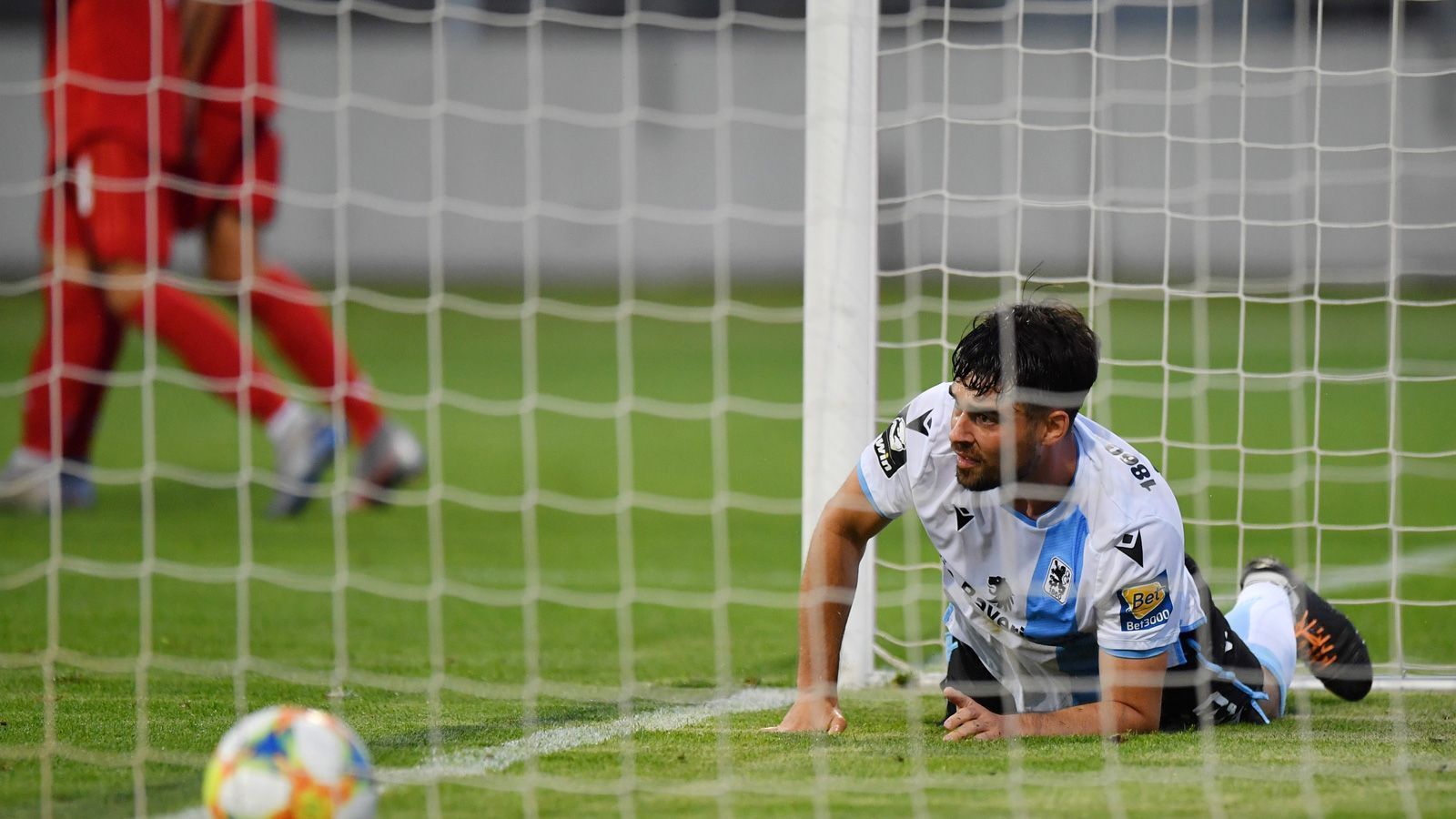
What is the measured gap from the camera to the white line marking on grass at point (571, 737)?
2898 mm

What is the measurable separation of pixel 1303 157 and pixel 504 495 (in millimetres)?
9717

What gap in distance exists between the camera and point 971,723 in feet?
10.4

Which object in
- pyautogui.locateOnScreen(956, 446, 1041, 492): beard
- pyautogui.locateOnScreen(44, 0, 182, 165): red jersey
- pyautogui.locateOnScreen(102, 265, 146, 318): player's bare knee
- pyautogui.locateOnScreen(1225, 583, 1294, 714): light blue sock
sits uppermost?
pyautogui.locateOnScreen(44, 0, 182, 165): red jersey

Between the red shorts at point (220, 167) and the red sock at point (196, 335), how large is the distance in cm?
51

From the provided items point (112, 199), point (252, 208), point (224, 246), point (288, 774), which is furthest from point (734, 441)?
point (288, 774)

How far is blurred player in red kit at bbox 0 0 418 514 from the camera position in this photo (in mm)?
6168

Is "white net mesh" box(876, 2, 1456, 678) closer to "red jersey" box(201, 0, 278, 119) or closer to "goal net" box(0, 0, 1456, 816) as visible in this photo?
"goal net" box(0, 0, 1456, 816)

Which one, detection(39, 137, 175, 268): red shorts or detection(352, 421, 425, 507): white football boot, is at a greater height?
detection(39, 137, 175, 268): red shorts

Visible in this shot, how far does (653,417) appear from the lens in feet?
35.8

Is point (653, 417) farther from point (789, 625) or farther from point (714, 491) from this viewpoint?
point (789, 625)

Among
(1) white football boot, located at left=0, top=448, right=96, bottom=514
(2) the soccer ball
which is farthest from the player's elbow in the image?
(1) white football boot, located at left=0, top=448, right=96, bottom=514

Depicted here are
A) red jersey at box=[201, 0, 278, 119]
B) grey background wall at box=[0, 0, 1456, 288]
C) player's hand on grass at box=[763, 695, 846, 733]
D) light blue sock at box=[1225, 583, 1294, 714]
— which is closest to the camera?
player's hand on grass at box=[763, 695, 846, 733]

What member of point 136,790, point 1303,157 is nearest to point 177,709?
point 136,790

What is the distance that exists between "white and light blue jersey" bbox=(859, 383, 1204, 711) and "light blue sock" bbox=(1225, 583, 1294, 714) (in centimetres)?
46
